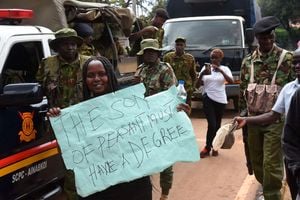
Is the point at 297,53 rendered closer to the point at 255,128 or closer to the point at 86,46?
the point at 255,128

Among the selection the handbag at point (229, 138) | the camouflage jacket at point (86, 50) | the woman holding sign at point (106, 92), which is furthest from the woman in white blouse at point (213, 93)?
the woman holding sign at point (106, 92)

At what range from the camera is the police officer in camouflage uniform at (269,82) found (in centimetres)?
445

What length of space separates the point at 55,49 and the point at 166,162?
1956mm

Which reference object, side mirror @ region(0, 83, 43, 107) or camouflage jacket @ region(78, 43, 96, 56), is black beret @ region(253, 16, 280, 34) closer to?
camouflage jacket @ region(78, 43, 96, 56)

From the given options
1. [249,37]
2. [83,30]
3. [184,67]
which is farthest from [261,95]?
[249,37]

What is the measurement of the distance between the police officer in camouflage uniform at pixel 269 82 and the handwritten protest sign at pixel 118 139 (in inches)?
69.5

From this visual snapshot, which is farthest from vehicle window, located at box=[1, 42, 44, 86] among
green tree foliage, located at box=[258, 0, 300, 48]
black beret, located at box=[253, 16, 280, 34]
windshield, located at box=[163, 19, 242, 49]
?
green tree foliage, located at box=[258, 0, 300, 48]

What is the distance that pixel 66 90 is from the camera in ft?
13.8

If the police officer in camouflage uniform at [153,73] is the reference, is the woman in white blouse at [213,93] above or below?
below

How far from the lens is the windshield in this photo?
1092cm

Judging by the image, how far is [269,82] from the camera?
15.0ft

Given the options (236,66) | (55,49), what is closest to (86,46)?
(55,49)

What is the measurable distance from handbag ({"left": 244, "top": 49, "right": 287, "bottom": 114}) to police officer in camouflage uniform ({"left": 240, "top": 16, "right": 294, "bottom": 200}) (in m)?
0.04

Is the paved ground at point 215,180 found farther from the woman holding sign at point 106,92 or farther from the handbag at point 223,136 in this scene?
the woman holding sign at point 106,92
